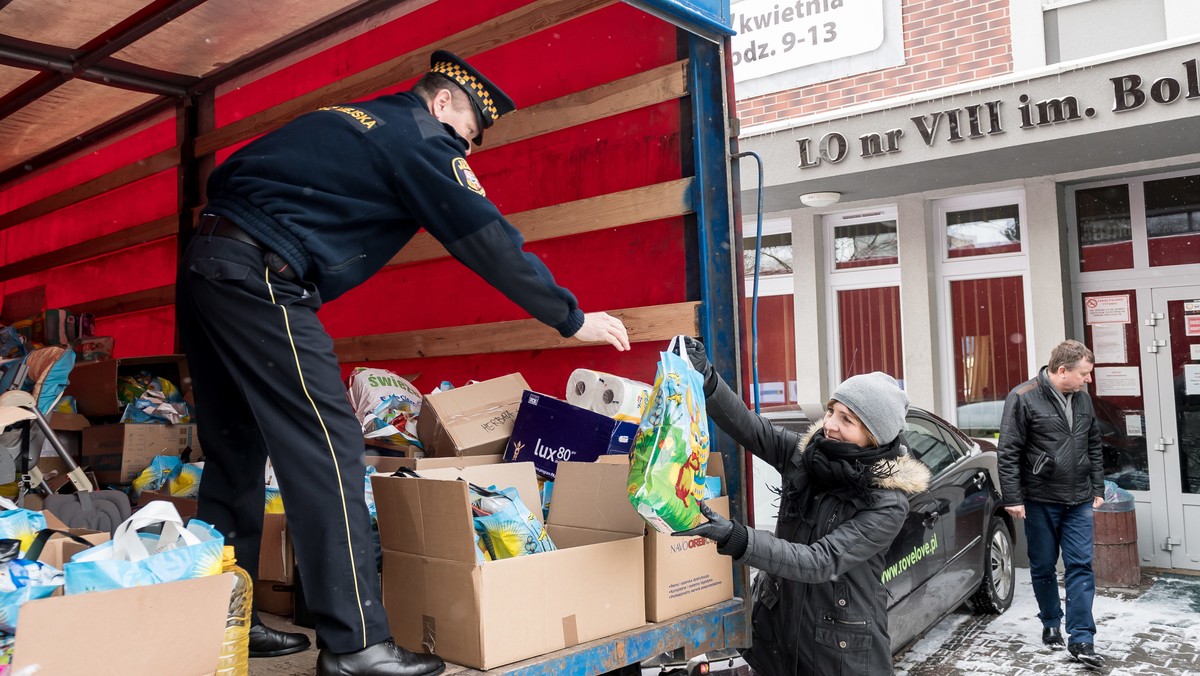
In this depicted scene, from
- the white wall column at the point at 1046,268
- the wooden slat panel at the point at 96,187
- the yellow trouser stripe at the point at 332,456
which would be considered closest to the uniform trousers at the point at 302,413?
the yellow trouser stripe at the point at 332,456

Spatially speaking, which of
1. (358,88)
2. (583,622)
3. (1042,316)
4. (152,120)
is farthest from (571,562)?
(1042,316)

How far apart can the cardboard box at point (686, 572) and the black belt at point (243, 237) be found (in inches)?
47.5

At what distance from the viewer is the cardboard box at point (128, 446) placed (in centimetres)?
441

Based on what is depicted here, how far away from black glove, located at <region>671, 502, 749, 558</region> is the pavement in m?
3.47

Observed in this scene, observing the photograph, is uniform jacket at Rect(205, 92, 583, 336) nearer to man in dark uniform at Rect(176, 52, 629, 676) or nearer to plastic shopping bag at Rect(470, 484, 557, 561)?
man in dark uniform at Rect(176, 52, 629, 676)

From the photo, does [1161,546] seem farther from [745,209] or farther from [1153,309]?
[745,209]

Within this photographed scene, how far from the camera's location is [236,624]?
2016mm

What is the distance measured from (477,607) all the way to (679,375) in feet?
2.70

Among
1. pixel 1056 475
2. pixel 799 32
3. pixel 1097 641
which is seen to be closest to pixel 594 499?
pixel 1056 475

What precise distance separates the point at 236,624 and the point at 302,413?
0.51m

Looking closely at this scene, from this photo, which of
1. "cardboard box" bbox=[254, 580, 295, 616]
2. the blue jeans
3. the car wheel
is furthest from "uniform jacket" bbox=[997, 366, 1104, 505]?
"cardboard box" bbox=[254, 580, 295, 616]

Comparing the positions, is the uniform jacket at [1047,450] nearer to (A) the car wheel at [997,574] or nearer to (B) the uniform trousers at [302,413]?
(A) the car wheel at [997,574]

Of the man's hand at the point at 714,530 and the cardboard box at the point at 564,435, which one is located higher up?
the cardboard box at the point at 564,435

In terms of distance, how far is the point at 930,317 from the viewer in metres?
9.09
